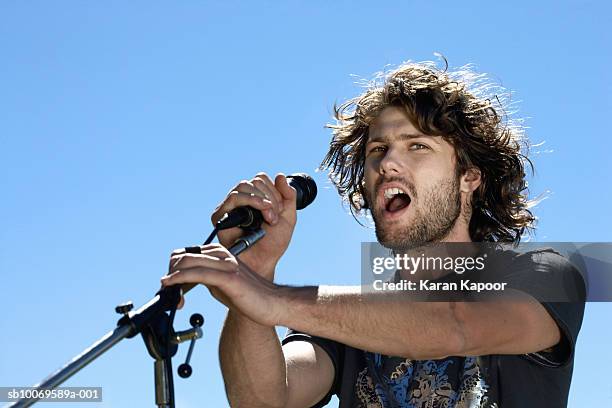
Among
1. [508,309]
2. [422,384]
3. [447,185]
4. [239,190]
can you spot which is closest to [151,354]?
[239,190]

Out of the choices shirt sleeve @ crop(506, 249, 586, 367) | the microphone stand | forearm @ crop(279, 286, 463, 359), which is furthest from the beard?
the microphone stand

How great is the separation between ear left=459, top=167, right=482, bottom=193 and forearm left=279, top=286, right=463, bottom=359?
2.27m

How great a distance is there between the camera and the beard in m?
5.55

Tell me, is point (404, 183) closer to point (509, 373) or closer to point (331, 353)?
point (331, 353)

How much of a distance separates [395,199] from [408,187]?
0.43ft

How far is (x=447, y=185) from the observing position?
229 inches

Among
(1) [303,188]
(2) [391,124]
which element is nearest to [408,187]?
(2) [391,124]

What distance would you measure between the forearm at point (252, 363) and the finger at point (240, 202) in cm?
112

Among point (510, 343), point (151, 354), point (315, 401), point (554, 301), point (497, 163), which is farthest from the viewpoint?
point (497, 163)

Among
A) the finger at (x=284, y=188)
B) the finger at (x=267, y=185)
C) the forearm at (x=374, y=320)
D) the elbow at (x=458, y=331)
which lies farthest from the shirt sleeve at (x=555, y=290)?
the finger at (x=267, y=185)

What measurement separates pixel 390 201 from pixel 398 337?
1.92m

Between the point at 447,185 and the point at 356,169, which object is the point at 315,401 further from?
the point at 356,169

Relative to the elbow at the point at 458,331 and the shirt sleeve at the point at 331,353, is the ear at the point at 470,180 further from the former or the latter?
the elbow at the point at 458,331

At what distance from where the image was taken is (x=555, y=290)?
4590 mm
